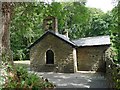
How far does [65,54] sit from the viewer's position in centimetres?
1552

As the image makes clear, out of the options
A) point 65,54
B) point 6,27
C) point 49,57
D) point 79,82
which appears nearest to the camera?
point 6,27

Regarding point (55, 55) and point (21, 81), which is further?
point (55, 55)

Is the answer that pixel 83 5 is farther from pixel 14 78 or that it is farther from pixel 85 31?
pixel 85 31

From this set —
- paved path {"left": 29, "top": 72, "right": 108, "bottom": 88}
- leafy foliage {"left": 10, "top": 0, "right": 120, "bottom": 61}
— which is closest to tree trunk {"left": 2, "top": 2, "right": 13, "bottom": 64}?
paved path {"left": 29, "top": 72, "right": 108, "bottom": 88}

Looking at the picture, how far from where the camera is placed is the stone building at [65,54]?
605 inches

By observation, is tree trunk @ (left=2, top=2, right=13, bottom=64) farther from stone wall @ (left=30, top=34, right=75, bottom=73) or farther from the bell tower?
the bell tower

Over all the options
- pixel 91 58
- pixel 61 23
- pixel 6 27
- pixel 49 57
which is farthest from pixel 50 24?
pixel 6 27

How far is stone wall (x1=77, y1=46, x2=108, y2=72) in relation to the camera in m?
15.5

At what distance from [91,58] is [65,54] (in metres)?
2.03

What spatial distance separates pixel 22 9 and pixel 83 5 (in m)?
3.56

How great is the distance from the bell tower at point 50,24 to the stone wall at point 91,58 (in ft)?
8.37

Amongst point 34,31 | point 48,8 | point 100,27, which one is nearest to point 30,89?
point 48,8

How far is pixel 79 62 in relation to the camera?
637 inches

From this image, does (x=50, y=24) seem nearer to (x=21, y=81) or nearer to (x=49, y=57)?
(x=49, y=57)
